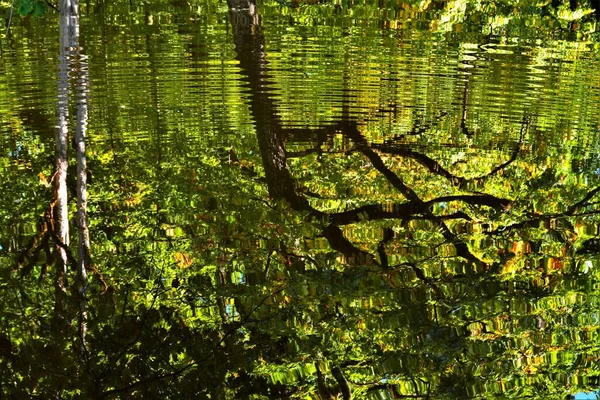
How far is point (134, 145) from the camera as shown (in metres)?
7.40

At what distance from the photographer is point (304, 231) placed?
5.60m

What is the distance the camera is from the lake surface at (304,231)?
389cm

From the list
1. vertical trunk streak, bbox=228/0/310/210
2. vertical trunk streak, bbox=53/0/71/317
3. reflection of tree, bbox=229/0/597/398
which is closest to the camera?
reflection of tree, bbox=229/0/597/398

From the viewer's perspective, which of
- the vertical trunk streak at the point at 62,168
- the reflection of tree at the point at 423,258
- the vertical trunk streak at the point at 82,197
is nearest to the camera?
the reflection of tree at the point at 423,258

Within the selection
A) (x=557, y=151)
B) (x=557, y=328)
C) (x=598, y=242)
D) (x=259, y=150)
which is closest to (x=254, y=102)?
(x=259, y=150)

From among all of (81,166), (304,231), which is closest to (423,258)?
(304,231)

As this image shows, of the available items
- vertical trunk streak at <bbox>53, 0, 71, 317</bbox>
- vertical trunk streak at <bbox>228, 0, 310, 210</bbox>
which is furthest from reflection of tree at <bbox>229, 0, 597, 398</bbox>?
vertical trunk streak at <bbox>53, 0, 71, 317</bbox>

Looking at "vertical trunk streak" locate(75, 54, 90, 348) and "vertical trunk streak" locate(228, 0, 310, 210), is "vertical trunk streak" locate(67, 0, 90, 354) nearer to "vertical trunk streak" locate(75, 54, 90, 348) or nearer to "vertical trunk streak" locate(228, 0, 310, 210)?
"vertical trunk streak" locate(75, 54, 90, 348)

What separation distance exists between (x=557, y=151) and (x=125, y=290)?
14.8 feet

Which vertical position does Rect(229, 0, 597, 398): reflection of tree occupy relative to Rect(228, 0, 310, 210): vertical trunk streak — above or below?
below

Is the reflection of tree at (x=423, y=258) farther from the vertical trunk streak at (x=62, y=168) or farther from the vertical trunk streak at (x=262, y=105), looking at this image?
the vertical trunk streak at (x=62, y=168)

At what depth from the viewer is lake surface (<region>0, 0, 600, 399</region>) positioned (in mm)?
3895

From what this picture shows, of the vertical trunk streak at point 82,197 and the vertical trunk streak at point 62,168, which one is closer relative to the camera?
the vertical trunk streak at point 82,197

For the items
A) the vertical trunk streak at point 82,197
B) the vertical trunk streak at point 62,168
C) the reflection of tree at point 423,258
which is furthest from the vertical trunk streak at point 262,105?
the vertical trunk streak at point 62,168
